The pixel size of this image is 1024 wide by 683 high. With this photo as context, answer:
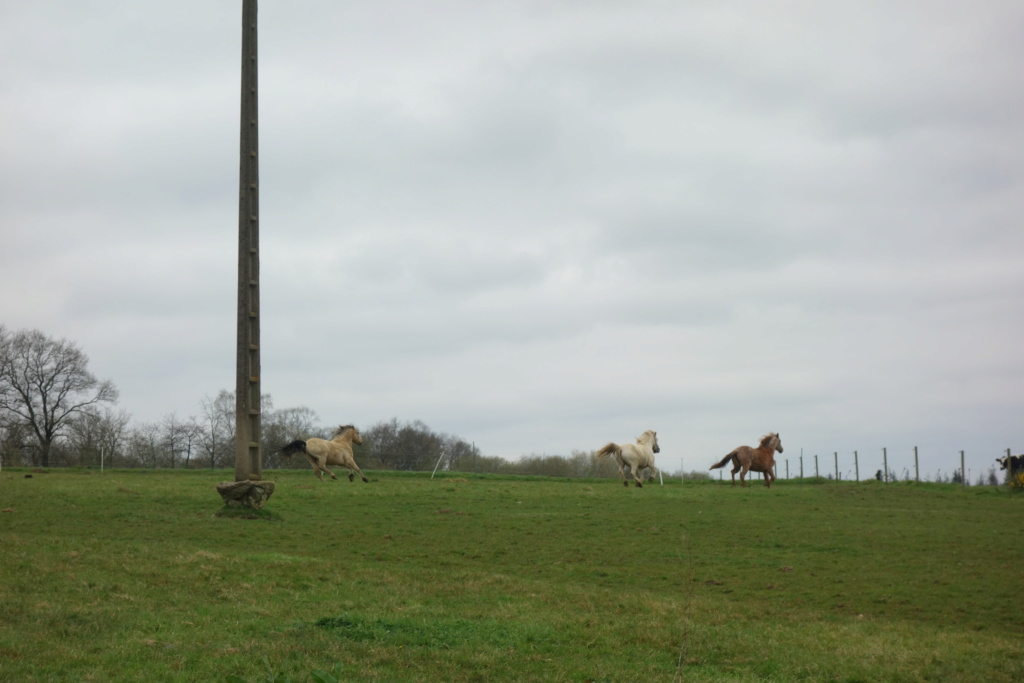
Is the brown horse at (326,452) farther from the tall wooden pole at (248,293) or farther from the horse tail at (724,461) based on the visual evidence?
the horse tail at (724,461)

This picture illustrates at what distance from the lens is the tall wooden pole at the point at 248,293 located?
23.8m

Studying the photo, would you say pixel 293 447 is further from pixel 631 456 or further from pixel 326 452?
pixel 631 456

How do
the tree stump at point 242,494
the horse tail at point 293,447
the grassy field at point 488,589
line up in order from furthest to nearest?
the horse tail at point 293,447
the tree stump at point 242,494
the grassy field at point 488,589

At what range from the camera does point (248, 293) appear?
24234 mm

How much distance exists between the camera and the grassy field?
9.81 meters

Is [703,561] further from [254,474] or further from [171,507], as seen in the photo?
[171,507]

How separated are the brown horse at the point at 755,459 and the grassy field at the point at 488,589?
1166 centimetres

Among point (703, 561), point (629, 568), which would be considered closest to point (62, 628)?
point (629, 568)

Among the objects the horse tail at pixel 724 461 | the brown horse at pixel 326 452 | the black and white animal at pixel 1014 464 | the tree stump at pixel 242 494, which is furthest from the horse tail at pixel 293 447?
the black and white animal at pixel 1014 464

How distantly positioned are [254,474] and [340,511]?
8.27 ft

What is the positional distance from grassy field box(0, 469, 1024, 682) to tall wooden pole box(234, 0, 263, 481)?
6.12 feet

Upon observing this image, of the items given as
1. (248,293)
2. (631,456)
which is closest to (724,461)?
(631,456)

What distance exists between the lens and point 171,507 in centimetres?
2322

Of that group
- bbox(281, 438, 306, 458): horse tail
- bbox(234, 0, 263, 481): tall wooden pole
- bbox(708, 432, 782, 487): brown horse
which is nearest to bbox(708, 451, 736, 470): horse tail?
bbox(708, 432, 782, 487): brown horse
